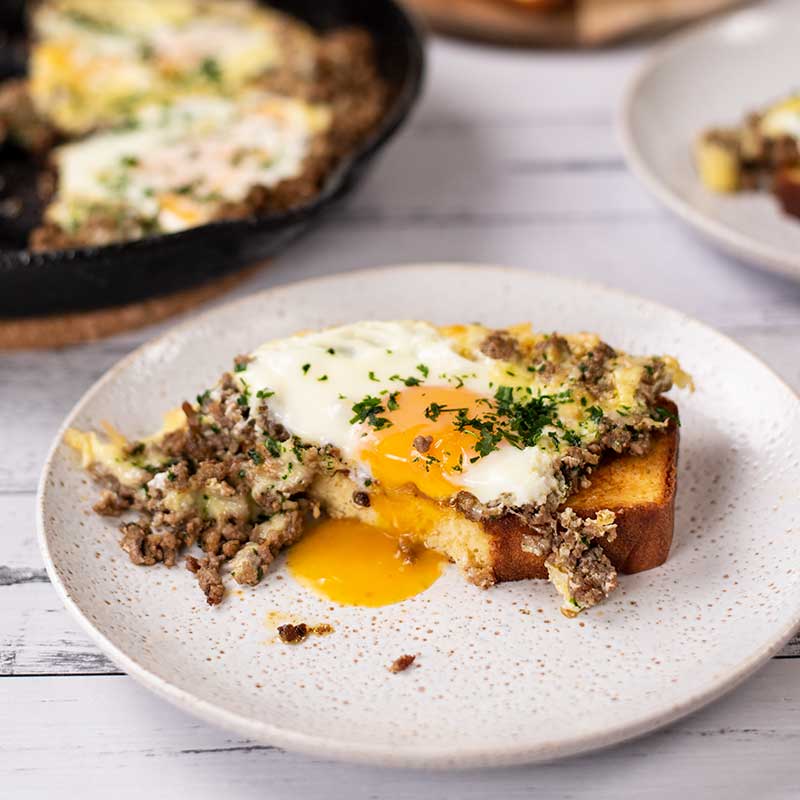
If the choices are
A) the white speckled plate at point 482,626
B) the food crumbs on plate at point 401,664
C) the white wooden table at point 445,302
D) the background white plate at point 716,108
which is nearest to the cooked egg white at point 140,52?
the white wooden table at point 445,302

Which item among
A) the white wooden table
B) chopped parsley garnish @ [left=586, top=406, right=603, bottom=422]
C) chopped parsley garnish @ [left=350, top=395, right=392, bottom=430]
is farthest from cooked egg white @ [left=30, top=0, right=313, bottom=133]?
chopped parsley garnish @ [left=586, top=406, right=603, bottom=422]

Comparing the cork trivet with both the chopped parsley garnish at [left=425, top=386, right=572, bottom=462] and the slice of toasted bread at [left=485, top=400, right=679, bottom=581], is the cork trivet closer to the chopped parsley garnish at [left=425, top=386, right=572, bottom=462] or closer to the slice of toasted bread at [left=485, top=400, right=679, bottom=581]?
the chopped parsley garnish at [left=425, top=386, right=572, bottom=462]

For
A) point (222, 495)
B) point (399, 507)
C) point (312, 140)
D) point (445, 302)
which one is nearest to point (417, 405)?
point (399, 507)

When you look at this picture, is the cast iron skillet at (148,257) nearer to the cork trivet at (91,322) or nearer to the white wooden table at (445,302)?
the cork trivet at (91,322)

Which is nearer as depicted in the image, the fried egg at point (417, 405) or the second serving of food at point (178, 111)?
the fried egg at point (417, 405)

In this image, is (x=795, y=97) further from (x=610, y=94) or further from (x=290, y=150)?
(x=290, y=150)

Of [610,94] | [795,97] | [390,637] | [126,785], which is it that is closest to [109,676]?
[126,785]

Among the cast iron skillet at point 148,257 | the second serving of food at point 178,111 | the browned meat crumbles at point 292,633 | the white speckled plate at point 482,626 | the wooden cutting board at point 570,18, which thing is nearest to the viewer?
the white speckled plate at point 482,626
